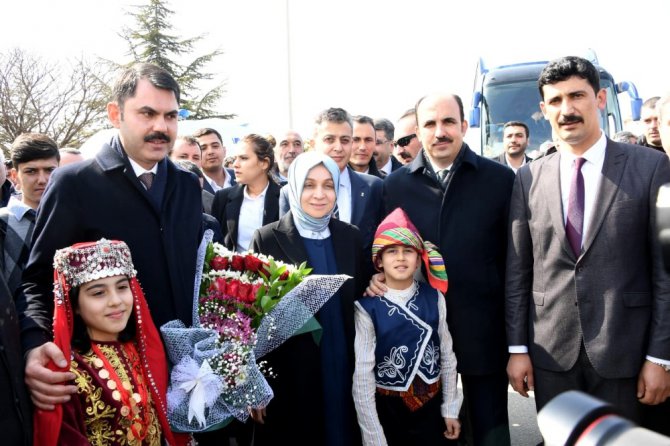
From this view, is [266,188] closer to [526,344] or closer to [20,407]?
[526,344]

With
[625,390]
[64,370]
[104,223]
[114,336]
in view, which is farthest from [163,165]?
[625,390]

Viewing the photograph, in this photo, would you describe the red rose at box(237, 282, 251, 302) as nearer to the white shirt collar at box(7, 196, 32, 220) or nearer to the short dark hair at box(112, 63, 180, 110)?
the short dark hair at box(112, 63, 180, 110)

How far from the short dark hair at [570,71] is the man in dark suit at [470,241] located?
2.24ft

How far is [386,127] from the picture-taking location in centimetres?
673

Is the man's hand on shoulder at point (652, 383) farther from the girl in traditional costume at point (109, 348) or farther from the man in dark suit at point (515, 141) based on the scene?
the man in dark suit at point (515, 141)

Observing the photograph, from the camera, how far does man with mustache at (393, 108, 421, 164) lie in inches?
253

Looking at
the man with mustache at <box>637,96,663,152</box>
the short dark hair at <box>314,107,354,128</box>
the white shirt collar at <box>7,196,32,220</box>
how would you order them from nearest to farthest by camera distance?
the white shirt collar at <box>7,196,32,220</box> → the short dark hair at <box>314,107,354,128</box> → the man with mustache at <box>637,96,663,152</box>

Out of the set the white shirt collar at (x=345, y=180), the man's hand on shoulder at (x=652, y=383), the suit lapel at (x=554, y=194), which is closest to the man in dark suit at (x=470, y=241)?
the suit lapel at (x=554, y=194)

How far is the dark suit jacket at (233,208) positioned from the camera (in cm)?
509

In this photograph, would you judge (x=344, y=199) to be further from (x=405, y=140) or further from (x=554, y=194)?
(x=405, y=140)

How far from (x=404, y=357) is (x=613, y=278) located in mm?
1126

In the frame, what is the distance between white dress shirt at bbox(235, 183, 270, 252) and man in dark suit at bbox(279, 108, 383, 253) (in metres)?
0.84

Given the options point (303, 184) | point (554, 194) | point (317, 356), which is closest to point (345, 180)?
point (303, 184)

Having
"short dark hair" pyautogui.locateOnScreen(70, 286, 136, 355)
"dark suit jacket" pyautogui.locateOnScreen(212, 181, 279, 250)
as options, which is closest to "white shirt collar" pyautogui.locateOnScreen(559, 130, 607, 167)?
"short dark hair" pyautogui.locateOnScreen(70, 286, 136, 355)
